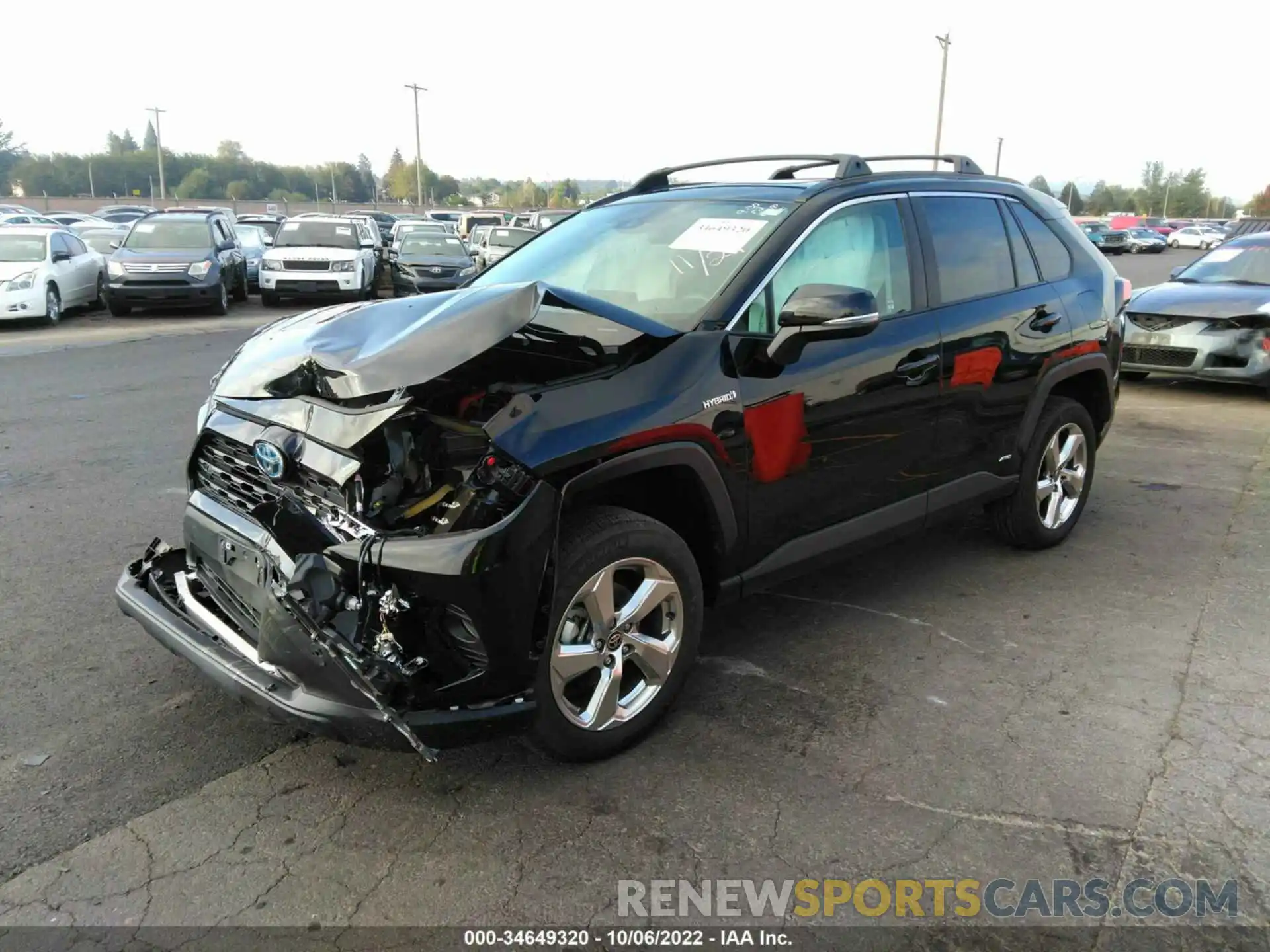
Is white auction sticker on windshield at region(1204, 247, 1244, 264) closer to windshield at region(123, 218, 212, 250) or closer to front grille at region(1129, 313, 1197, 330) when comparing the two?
front grille at region(1129, 313, 1197, 330)

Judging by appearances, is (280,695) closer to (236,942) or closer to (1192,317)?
(236,942)

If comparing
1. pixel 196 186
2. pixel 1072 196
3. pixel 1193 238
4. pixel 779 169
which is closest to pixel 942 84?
pixel 1193 238

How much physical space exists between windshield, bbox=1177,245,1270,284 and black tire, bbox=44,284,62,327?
51.8ft

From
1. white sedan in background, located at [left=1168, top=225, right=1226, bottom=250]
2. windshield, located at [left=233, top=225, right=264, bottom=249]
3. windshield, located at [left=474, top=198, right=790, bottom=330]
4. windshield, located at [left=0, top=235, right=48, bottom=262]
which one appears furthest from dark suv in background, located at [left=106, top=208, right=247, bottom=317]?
white sedan in background, located at [left=1168, top=225, right=1226, bottom=250]

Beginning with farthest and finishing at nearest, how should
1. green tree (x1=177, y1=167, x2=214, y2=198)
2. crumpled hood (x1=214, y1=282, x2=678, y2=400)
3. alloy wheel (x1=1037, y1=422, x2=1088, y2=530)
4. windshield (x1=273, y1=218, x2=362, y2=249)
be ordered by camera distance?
green tree (x1=177, y1=167, x2=214, y2=198) → windshield (x1=273, y1=218, x2=362, y2=249) → alloy wheel (x1=1037, y1=422, x2=1088, y2=530) → crumpled hood (x1=214, y1=282, x2=678, y2=400)

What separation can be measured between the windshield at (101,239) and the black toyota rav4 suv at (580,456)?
18.5m

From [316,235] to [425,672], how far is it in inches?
674

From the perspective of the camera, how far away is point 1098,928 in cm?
251

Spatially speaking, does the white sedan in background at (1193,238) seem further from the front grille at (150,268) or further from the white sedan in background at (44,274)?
the white sedan in background at (44,274)

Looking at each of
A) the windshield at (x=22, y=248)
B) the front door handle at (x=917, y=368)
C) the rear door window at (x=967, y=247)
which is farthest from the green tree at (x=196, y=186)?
the front door handle at (x=917, y=368)

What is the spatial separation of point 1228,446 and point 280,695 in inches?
313

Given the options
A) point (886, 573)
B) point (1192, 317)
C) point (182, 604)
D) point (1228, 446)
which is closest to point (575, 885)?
point (182, 604)

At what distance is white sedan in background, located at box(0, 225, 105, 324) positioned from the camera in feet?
46.7

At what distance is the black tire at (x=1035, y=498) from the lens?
500 cm
